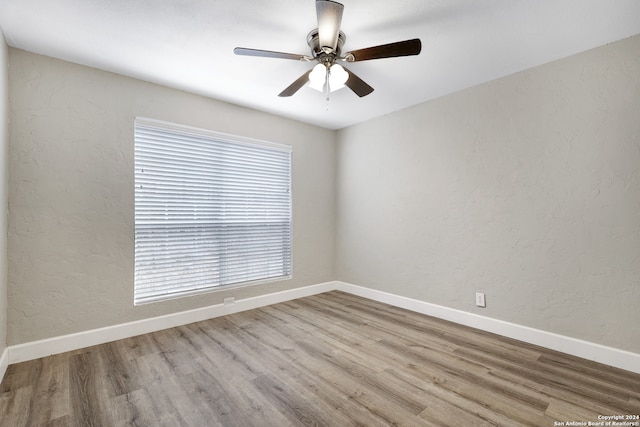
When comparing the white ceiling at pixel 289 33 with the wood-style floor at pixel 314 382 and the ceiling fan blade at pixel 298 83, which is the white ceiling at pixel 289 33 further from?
the wood-style floor at pixel 314 382

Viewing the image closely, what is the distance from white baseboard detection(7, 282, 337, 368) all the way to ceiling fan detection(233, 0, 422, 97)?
8.19 ft

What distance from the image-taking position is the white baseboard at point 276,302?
86.8 inches

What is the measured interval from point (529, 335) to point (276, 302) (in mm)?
2694

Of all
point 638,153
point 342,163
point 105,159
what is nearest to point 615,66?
point 638,153

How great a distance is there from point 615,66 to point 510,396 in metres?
2.51

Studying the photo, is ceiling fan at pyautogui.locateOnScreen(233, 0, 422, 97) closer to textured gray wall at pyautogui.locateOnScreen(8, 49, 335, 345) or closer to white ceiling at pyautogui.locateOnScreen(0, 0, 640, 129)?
white ceiling at pyautogui.locateOnScreen(0, 0, 640, 129)

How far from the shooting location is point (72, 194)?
249 cm

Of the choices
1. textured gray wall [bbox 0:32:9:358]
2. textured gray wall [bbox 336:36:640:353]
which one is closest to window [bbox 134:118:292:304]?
textured gray wall [bbox 0:32:9:358]

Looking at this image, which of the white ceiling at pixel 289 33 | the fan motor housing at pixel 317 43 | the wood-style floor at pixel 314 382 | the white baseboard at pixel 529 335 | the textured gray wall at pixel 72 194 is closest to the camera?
the wood-style floor at pixel 314 382

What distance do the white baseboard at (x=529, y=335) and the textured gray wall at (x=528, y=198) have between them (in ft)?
0.21

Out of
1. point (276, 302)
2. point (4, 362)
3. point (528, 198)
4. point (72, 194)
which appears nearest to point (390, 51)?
point (528, 198)

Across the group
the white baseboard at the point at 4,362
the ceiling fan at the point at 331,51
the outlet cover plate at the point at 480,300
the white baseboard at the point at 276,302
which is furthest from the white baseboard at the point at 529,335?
the white baseboard at the point at 4,362

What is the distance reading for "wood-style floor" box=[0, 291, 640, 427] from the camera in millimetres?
1666

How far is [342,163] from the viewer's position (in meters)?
4.39
